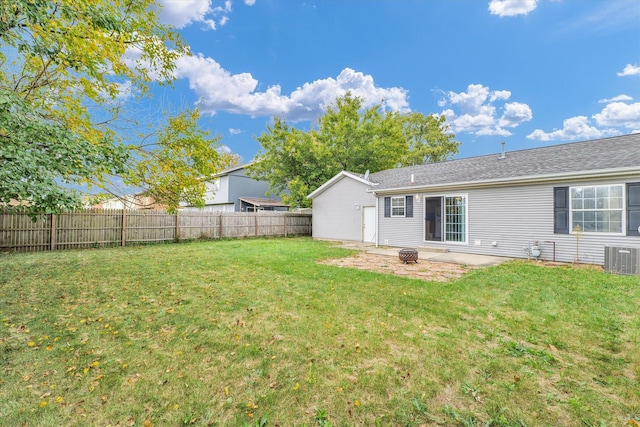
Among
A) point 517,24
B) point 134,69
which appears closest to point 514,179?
point 517,24

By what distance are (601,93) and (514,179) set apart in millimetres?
14343

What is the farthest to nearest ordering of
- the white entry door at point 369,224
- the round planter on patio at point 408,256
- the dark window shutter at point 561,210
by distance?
the white entry door at point 369,224
the round planter on patio at point 408,256
the dark window shutter at point 561,210

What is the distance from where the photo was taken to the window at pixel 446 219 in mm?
10414

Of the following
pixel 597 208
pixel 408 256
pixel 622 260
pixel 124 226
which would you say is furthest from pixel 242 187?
pixel 622 260

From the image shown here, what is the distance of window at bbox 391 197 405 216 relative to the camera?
12.2 m

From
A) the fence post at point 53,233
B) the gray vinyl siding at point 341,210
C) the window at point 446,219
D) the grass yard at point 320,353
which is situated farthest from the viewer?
the gray vinyl siding at point 341,210

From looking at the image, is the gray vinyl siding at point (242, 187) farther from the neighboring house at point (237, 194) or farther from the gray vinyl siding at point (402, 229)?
the gray vinyl siding at point (402, 229)

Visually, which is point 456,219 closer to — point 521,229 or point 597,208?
point 521,229

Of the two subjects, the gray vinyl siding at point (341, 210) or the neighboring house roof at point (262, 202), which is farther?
the neighboring house roof at point (262, 202)

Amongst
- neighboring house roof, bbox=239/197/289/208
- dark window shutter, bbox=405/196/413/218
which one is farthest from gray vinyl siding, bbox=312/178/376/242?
neighboring house roof, bbox=239/197/289/208

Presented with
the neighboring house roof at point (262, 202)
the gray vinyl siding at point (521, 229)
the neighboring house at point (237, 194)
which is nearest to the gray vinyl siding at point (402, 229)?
the gray vinyl siding at point (521, 229)

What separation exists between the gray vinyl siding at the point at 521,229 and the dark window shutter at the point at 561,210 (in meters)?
0.10

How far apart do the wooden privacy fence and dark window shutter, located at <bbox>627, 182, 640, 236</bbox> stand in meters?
14.9

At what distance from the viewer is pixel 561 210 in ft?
27.0
